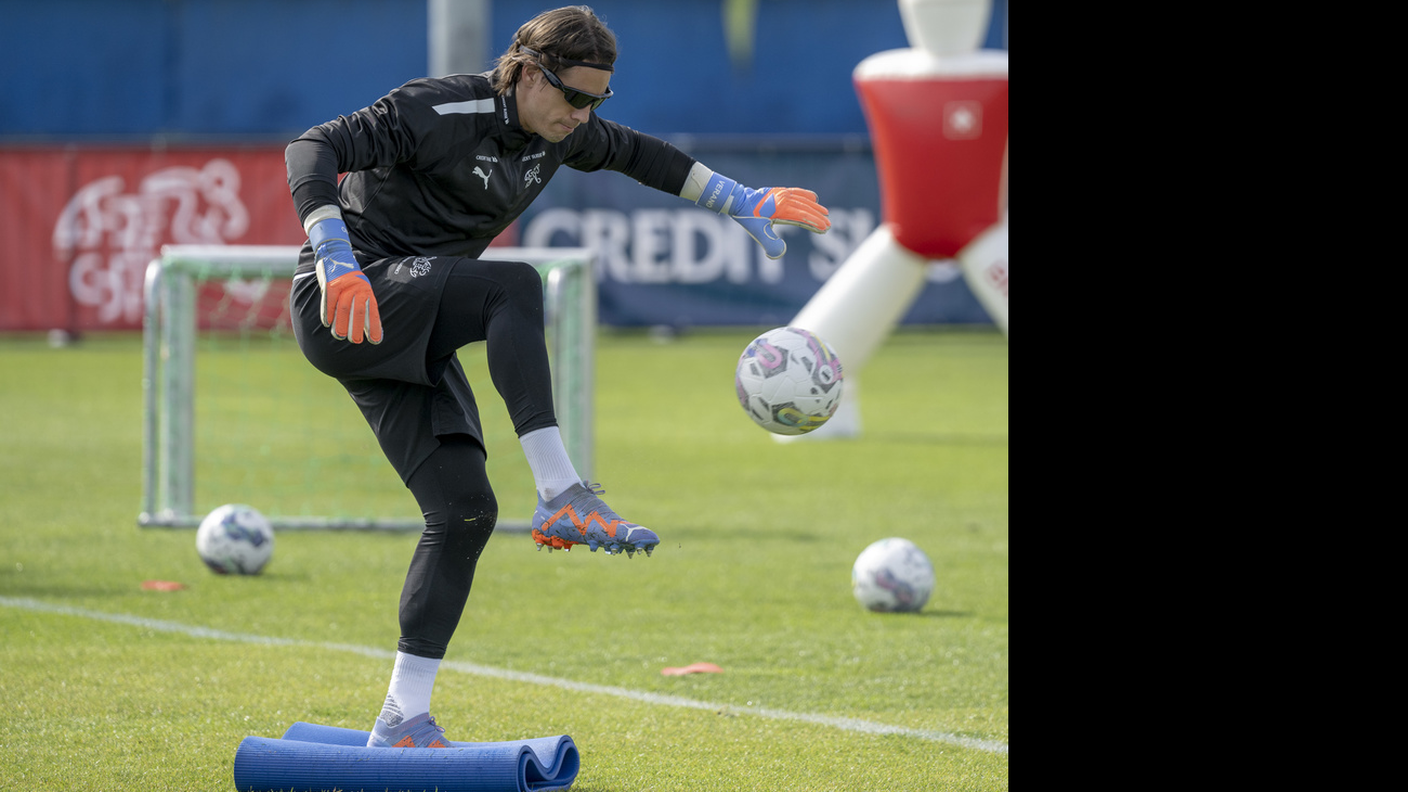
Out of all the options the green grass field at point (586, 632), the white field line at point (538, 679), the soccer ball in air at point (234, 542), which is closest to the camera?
the green grass field at point (586, 632)

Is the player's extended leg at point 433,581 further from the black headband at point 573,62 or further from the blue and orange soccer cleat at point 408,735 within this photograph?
the black headband at point 573,62

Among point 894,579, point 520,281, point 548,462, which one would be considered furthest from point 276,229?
point 548,462

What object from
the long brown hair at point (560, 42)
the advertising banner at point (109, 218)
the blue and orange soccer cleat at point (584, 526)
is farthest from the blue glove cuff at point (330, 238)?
the advertising banner at point (109, 218)

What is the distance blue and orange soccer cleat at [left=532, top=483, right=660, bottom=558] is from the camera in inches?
146

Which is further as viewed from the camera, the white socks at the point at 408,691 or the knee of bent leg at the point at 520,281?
the white socks at the point at 408,691

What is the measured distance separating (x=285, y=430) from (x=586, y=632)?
6.79 metres

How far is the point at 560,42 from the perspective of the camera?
13.0 ft

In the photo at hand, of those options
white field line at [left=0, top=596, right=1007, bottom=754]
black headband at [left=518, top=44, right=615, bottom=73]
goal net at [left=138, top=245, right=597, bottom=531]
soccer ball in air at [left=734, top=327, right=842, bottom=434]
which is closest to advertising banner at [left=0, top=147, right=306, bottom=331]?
goal net at [left=138, top=245, right=597, bottom=531]

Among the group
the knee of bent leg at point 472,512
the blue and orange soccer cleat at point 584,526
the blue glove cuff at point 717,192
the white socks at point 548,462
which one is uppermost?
the blue glove cuff at point 717,192

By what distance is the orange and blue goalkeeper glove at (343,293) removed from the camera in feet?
12.0

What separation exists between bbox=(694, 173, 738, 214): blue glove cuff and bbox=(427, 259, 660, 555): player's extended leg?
30.5 inches

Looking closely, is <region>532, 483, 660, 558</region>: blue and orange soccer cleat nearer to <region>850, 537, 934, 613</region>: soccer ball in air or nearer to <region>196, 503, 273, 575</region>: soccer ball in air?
<region>850, 537, 934, 613</region>: soccer ball in air

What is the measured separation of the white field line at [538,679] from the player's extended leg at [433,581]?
3.48 ft
